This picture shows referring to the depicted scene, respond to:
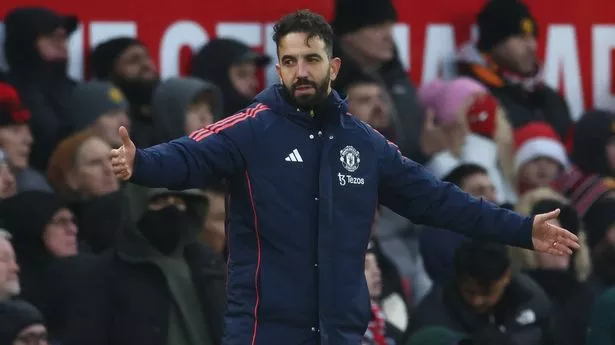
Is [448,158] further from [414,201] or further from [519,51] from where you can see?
[414,201]

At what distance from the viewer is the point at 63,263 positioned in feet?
29.8

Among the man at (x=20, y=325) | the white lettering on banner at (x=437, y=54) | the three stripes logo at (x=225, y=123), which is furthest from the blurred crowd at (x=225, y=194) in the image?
the three stripes logo at (x=225, y=123)

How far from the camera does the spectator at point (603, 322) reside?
30.9 feet

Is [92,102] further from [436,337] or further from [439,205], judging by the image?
[439,205]

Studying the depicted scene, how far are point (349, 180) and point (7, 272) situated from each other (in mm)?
2252

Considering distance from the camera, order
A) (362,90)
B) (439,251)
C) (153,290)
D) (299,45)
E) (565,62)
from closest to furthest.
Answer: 1. (299,45)
2. (153,290)
3. (439,251)
4. (362,90)
5. (565,62)

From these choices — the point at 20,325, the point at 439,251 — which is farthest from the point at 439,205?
the point at 439,251

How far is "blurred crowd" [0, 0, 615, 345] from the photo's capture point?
9.06 m

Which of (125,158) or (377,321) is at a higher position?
(125,158)

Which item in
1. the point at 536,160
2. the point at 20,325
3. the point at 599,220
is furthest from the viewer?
the point at 536,160

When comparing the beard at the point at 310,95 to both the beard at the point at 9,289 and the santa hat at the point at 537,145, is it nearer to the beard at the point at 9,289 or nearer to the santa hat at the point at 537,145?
the beard at the point at 9,289

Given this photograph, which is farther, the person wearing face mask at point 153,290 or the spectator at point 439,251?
the spectator at point 439,251

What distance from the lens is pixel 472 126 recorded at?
40.2 feet

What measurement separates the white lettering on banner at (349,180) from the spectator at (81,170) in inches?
125
